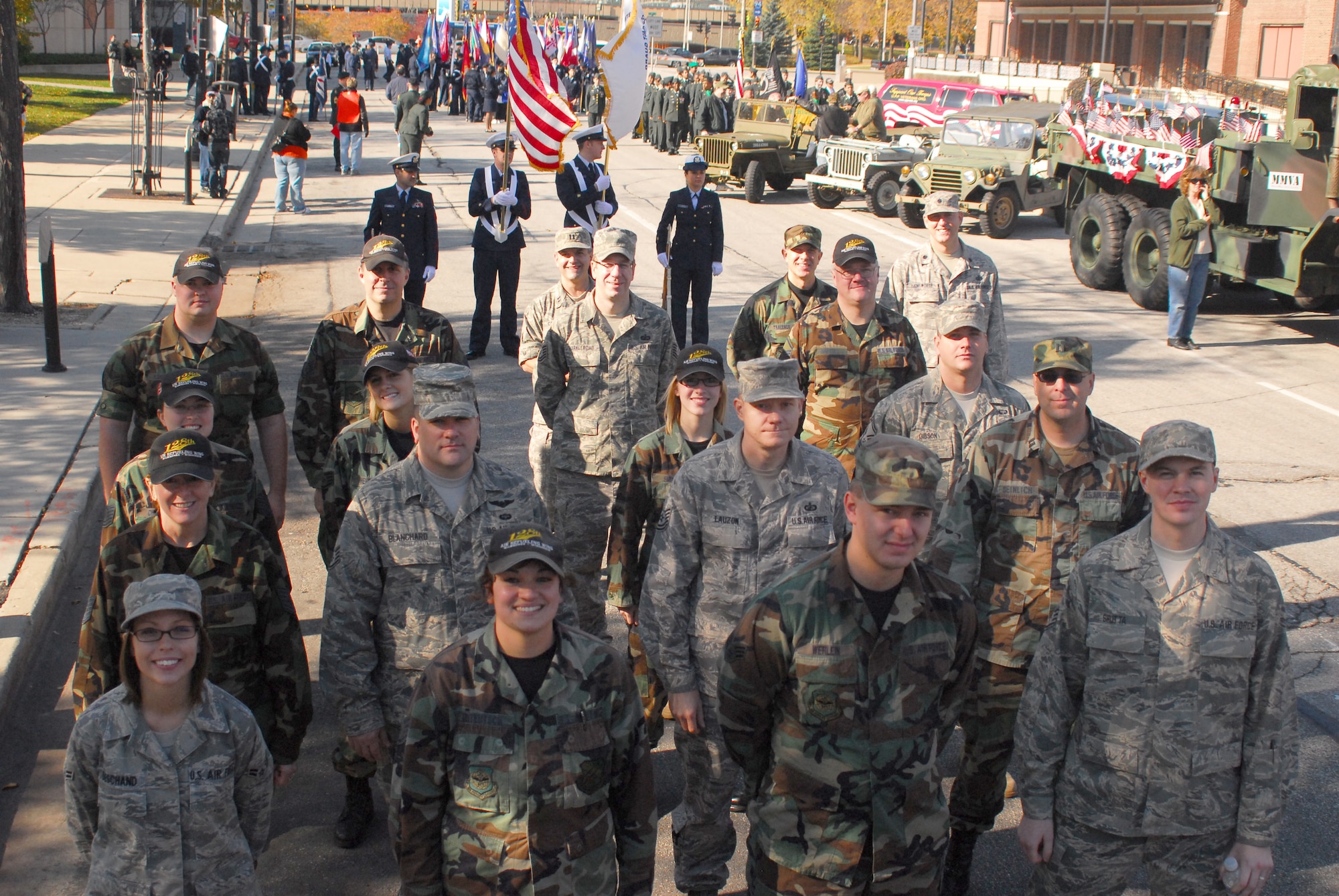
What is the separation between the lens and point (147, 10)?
897 inches

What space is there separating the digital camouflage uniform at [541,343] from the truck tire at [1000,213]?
1573 cm

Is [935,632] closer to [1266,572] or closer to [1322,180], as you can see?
[1266,572]

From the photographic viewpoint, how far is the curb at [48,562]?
6203mm

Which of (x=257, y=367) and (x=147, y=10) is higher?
(x=147, y=10)

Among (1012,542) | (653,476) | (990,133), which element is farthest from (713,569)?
(990,133)

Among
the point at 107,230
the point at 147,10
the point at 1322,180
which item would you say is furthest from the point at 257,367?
the point at 147,10

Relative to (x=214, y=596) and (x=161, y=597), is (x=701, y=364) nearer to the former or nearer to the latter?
(x=214, y=596)

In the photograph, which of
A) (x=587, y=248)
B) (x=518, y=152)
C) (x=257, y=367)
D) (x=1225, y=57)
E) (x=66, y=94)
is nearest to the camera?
(x=257, y=367)

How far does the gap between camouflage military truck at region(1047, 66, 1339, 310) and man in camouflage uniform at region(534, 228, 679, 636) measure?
1005 cm

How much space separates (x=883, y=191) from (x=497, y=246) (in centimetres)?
1230

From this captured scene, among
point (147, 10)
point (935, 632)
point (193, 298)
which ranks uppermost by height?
point (147, 10)

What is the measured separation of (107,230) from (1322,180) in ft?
51.8

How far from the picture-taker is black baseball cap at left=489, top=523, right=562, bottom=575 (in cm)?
325

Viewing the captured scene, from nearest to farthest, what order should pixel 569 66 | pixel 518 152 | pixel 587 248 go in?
pixel 587 248 < pixel 518 152 < pixel 569 66
